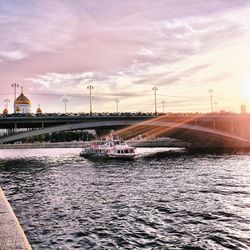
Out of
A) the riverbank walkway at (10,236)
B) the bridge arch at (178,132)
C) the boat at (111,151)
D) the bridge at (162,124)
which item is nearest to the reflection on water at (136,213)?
the riverbank walkway at (10,236)

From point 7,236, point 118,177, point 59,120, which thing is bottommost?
point 118,177

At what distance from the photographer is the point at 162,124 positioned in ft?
276

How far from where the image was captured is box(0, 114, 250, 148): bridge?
71.2 metres

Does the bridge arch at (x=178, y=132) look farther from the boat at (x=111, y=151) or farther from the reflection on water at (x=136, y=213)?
the reflection on water at (x=136, y=213)

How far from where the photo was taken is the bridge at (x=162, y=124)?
234 ft

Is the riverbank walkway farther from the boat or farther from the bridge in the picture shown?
the boat

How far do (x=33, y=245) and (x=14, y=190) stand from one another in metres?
17.9

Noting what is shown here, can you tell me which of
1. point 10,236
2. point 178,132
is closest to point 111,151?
point 178,132

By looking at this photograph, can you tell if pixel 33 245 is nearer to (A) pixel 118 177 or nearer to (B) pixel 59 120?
(A) pixel 118 177

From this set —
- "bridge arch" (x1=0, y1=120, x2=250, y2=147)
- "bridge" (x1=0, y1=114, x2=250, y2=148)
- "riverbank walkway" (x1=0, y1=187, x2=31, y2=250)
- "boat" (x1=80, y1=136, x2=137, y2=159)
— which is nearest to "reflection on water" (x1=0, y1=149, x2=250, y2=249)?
"riverbank walkway" (x1=0, y1=187, x2=31, y2=250)

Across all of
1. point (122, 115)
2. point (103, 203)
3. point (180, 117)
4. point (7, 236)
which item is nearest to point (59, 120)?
point (122, 115)

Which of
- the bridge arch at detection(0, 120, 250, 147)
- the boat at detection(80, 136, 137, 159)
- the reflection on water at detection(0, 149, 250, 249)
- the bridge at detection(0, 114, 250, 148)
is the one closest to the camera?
the reflection on water at detection(0, 149, 250, 249)

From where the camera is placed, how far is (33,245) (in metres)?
15.8

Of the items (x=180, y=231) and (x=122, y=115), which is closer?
(x=180, y=231)
